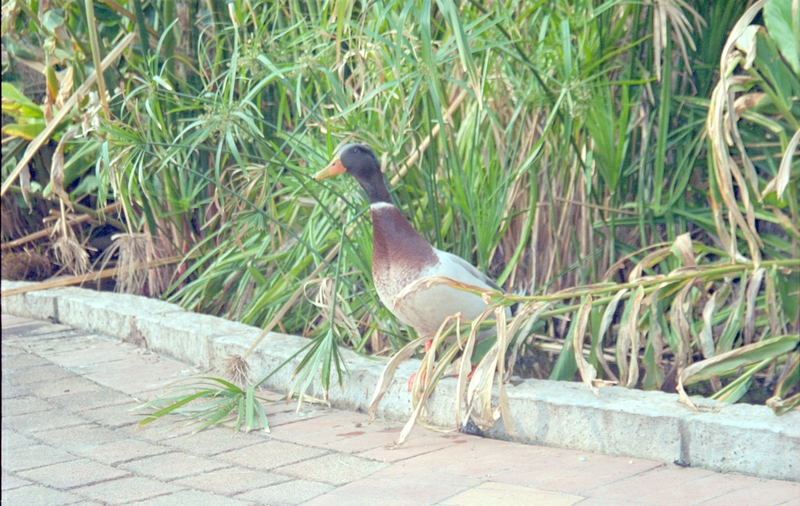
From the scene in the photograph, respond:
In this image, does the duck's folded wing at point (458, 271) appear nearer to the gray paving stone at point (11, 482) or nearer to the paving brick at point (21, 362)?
the gray paving stone at point (11, 482)

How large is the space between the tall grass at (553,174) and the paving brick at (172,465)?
541 mm

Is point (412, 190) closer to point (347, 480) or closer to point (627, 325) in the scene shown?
point (627, 325)

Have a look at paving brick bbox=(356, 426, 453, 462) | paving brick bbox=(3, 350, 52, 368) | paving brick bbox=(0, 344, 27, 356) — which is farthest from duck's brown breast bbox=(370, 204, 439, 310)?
paving brick bbox=(0, 344, 27, 356)

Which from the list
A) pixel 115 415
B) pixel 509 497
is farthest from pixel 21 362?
pixel 509 497

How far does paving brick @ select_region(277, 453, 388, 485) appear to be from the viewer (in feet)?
8.14

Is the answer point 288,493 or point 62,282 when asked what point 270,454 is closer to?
point 288,493

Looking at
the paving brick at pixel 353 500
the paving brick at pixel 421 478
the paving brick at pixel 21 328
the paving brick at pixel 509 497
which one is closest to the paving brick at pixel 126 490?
the paving brick at pixel 353 500

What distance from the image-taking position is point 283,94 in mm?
3996

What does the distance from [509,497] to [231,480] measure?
0.85 metres

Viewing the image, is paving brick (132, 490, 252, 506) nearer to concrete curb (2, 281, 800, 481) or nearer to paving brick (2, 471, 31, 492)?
paving brick (2, 471, 31, 492)

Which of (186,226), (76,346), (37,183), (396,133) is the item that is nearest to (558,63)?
(396,133)

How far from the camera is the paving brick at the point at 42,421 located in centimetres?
313

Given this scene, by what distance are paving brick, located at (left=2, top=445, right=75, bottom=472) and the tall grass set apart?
0.89m

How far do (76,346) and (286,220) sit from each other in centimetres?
135
